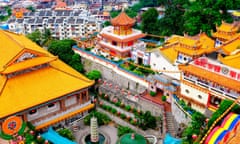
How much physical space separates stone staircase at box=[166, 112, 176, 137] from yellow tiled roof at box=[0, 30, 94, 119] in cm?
708

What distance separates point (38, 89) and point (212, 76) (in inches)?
524

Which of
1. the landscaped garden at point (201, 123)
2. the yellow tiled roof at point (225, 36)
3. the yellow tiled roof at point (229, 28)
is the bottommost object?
the landscaped garden at point (201, 123)

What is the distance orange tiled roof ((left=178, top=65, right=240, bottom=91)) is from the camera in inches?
780

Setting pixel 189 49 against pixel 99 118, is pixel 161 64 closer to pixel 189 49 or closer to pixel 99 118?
pixel 189 49

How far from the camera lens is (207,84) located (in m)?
21.4

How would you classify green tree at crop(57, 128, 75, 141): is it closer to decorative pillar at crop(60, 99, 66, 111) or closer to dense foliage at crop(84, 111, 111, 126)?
decorative pillar at crop(60, 99, 66, 111)

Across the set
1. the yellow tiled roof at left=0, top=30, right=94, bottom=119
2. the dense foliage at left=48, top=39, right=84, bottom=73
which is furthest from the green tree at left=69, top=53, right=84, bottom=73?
the yellow tiled roof at left=0, top=30, right=94, bottom=119

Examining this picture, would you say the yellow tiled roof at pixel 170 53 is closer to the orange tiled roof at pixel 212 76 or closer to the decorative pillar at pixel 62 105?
the orange tiled roof at pixel 212 76

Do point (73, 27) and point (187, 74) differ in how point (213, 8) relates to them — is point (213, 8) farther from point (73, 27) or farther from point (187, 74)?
point (73, 27)

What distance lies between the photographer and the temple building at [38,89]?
2183cm

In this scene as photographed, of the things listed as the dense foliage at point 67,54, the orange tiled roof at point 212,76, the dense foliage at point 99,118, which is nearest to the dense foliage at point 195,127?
the orange tiled roof at point 212,76

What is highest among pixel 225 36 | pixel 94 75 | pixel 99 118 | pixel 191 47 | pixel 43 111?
pixel 225 36

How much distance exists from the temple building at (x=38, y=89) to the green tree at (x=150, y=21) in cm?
1702

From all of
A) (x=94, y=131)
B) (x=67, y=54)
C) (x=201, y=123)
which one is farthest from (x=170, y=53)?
(x=67, y=54)
